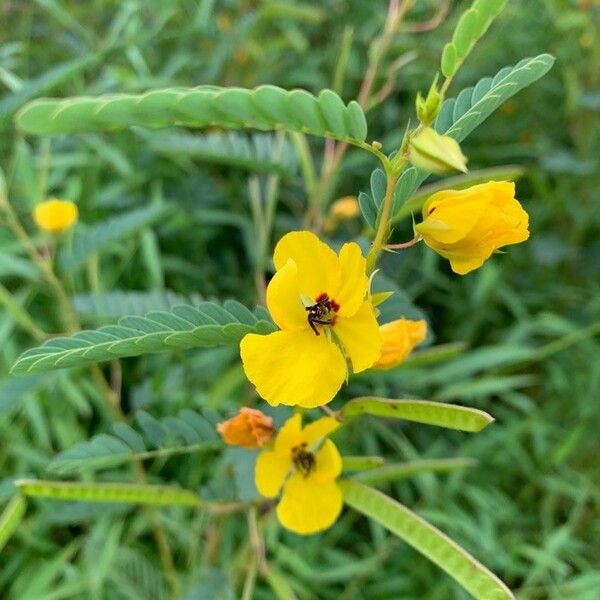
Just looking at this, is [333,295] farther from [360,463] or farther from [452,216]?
[360,463]

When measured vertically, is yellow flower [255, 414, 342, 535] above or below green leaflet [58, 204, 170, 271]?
above

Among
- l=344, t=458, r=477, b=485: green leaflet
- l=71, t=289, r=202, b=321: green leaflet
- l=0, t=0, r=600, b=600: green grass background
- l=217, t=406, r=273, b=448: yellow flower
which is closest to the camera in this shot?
l=217, t=406, r=273, b=448: yellow flower

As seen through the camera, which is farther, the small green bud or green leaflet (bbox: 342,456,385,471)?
green leaflet (bbox: 342,456,385,471)

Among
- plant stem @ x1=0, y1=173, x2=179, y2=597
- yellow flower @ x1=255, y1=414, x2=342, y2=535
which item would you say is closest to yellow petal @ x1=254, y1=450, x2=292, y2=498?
yellow flower @ x1=255, y1=414, x2=342, y2=535

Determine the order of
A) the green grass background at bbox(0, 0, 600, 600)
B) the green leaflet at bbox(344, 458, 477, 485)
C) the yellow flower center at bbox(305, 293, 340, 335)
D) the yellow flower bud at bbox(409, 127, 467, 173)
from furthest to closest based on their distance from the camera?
the green grass background at bbox(0, 0, 600, 600)
the green leaflet at bbox(344, 458, 477, 485)
the yellow flower center at bbox(305, 293, 340, 335)
the yellow flower bud at bbox(409, 127, 467, 173)

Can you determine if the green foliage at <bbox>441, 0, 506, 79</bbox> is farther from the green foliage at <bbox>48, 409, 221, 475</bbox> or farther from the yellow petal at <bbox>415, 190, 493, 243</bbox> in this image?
the green foliage at <bbox>48, 409, 221, 475</bbox>

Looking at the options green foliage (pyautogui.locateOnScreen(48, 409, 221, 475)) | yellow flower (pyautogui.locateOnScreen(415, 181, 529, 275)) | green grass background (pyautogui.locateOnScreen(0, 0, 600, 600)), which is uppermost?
yellow flower (pyautogui.locateOnScreen(415, 181, 529, 275))
